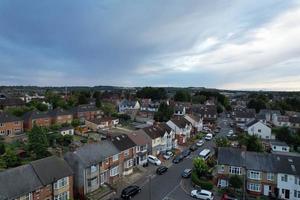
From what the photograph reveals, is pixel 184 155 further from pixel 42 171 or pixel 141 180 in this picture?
pixel 42 171

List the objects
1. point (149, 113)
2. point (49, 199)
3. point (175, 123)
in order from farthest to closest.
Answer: point (149, 113)
point (175, 123)
point (49, 199)

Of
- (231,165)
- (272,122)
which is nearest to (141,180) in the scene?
(231,165)

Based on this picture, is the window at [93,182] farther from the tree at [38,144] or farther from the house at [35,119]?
the house at [35,119]

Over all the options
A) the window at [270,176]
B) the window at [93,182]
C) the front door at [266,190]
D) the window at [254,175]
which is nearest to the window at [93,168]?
the window at [93,182]

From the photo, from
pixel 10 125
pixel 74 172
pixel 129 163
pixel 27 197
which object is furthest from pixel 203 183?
pixel 10 125

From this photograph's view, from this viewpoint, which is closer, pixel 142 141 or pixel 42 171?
pixel 42 171

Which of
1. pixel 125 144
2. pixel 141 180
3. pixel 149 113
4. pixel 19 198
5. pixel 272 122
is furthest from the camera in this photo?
pixel 149 113

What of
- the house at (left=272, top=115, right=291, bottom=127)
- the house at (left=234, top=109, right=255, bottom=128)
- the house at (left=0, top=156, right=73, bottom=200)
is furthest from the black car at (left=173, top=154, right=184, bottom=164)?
the house at (left=272, top=115, right=291, bottom=127)
